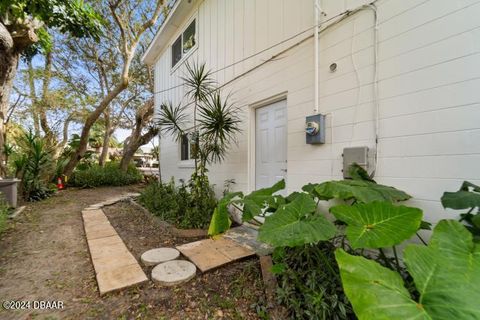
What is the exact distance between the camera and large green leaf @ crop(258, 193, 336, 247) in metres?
1.25

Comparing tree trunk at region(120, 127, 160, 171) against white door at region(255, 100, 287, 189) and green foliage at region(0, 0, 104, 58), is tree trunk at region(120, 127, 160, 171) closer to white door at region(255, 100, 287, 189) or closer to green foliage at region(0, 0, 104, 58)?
green foliage at region(0, 0, 104, 58)

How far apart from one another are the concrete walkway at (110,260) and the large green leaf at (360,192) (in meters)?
1.92

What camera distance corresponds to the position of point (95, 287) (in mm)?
2125

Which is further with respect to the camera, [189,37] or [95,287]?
[189,37]

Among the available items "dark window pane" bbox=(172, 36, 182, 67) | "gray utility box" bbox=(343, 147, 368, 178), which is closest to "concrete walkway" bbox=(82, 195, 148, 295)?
"gray utility box" bbox=(343, 147, 368, 178)

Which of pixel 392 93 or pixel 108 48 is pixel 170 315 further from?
pixel 108 48

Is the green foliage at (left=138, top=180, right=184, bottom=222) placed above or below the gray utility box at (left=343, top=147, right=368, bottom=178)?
below

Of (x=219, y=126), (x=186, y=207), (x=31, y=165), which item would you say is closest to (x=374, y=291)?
(x=219, y=126)

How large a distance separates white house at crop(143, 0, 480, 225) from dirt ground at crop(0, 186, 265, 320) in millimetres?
1507

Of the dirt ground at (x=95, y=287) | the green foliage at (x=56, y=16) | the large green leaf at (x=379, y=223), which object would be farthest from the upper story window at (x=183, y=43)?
the large green leaf at (x=379, y=223)

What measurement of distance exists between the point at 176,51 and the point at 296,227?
22.2 feet

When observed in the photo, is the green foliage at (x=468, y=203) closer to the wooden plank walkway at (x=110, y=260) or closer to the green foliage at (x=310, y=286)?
the green foliage at (x=310, y=286)

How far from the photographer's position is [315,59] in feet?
8.91

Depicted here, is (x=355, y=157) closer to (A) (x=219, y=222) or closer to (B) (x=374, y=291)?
(A) (x=219, y=222)
